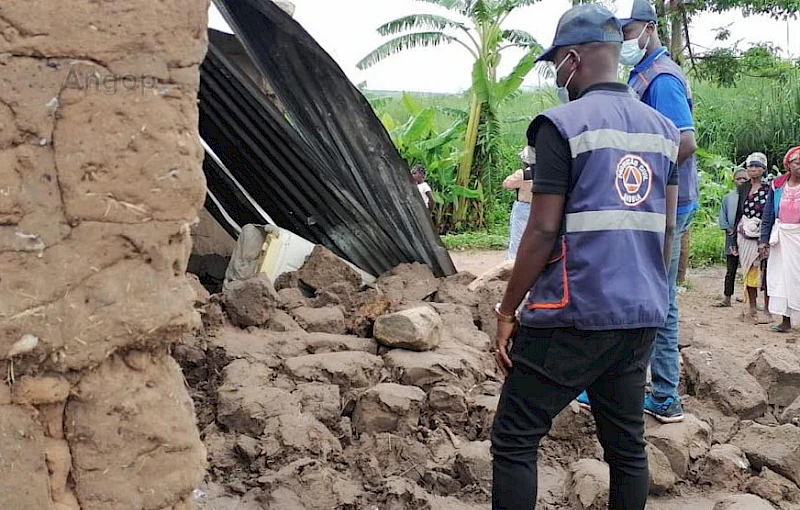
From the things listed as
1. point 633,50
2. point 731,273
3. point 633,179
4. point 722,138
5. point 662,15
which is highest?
point 662,15

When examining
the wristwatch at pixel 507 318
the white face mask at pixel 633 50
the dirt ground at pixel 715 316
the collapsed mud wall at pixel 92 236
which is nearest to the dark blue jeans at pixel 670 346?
the white face mask at pixel 633 50

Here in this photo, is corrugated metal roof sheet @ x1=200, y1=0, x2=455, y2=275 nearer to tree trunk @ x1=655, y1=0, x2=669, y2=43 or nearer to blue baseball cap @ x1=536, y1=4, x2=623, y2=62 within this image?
blue baseball cap @ x1=536, y1=4, x2=623, y2=62

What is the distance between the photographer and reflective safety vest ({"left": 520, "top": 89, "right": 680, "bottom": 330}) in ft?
7.59

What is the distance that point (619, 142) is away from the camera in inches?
92.4

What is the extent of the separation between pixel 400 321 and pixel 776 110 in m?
13.8

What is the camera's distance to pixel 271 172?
5.77 m

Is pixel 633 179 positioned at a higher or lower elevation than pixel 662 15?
lower

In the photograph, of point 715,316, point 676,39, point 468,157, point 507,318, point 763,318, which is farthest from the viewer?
point 468,157

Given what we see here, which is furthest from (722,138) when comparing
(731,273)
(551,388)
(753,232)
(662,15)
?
(551,388)

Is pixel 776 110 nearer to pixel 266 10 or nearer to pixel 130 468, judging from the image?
pixel 266 10

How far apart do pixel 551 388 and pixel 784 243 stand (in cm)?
574

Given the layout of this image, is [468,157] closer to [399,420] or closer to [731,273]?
[731,273]

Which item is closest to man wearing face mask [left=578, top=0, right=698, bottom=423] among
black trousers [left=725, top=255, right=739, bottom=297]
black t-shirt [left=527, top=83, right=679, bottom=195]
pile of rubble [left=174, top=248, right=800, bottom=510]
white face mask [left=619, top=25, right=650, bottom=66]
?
white face mask [left=619, top=25, right=650, bottom=66]

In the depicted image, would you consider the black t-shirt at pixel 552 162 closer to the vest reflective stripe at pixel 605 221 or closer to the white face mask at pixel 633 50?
the vest reflective stripe at pixel 605 221
